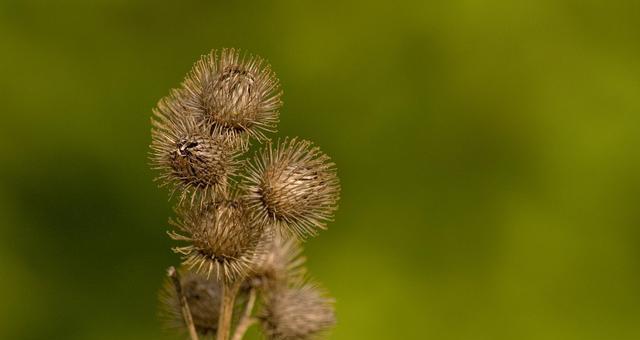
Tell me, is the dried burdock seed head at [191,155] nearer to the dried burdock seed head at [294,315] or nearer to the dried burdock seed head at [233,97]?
the dried burdock seed head at [233,97]

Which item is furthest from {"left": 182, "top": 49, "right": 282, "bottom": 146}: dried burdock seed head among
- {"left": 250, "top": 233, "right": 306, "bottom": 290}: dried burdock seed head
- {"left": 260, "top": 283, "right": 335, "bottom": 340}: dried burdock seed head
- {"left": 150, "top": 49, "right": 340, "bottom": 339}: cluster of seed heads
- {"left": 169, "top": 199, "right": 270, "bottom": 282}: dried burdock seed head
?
{"left": 260, "top": 283, "right": 335, "bottom": 340}: dried burdock seed head

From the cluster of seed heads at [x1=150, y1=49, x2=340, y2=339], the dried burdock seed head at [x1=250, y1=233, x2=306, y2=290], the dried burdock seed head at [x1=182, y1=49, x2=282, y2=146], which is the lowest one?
the dried burdock seed head at [x1=250, y1=233, x2=306, y2=290]

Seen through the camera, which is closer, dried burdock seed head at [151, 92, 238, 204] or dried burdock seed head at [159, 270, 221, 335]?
dried burdock seed head at [151, 92, 238, 204]

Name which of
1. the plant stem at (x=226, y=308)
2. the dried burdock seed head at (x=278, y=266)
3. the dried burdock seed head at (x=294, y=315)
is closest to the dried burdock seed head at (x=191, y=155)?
the plant stem at (x=226, y=308)

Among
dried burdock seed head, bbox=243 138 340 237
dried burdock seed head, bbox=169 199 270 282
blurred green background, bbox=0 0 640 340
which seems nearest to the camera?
dried burdock seed head, bbox=169 199 270 282

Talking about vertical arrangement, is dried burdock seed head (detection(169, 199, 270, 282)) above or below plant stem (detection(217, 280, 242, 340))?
above

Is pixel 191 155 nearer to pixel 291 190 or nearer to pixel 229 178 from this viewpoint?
pixel 229 178

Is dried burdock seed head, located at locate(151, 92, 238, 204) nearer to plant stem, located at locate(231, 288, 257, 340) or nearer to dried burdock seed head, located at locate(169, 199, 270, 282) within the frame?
dried burdock seed head, located at locate(169, 199, 270, 282)
